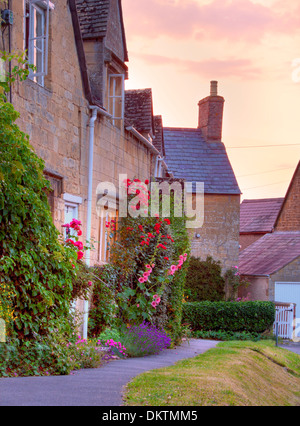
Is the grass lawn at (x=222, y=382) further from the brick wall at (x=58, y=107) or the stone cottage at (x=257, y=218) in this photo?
the stone cottage at (x=257, y=218)

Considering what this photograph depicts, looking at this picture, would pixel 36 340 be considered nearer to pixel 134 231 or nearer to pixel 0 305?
pixel 0 305

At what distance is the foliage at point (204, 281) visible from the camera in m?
25.8

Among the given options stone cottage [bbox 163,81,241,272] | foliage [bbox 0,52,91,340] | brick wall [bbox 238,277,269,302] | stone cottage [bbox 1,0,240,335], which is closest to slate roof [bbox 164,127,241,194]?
stone cottage [bbox 163,81,241,272]

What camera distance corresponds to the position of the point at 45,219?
9.00 metres

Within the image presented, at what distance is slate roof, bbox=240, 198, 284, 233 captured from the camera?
129 feet

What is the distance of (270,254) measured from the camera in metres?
32.0

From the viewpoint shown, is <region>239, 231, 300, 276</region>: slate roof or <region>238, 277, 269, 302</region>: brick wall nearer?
<region>238, 277, 269, 302</region>: brick wall

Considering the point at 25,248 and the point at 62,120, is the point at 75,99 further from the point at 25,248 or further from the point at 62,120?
the point at 25,248

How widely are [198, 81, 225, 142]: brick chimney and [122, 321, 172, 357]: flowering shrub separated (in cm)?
1786

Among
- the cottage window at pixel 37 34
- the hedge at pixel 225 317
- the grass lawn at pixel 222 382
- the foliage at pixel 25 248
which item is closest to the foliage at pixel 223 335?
the hedge at pixel 225 317

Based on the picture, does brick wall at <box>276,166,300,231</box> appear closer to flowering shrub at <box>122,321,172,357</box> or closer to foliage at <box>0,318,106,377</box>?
flowering shrub at <box>122,321,172,357</box>

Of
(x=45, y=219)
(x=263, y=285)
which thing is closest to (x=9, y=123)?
(x=45, y=219)

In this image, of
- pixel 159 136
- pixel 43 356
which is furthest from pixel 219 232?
pixel 43 356
